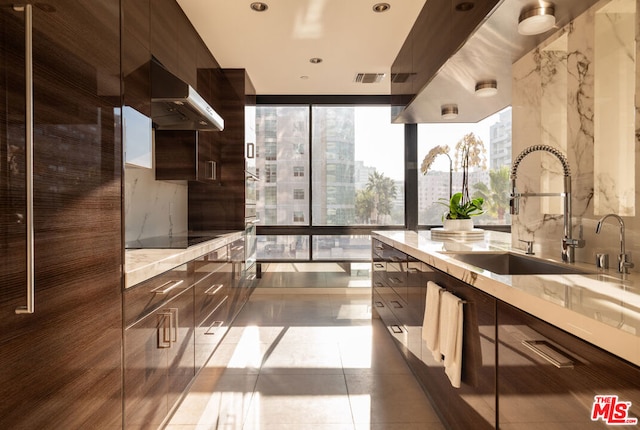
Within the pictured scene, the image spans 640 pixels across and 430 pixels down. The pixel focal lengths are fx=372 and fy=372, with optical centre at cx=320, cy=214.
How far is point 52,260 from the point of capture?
111cm

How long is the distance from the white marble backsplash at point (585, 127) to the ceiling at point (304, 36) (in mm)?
1213

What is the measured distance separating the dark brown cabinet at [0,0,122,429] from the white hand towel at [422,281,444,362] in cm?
135

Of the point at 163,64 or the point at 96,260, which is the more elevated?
the point at 163,64

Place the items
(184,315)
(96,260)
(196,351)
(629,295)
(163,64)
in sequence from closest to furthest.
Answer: (629,295) → (96,260) → (184,315) → (196,351) → (163,64)

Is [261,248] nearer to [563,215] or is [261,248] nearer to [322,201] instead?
[322,201]

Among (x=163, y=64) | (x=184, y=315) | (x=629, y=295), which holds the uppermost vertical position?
(x=163, y=64)

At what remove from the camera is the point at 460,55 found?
2199mm

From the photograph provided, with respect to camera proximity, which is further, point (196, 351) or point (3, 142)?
point (196, 351)

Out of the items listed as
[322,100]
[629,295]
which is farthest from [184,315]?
[322,100]

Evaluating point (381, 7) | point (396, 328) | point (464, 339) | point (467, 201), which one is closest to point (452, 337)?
point (464, 339)

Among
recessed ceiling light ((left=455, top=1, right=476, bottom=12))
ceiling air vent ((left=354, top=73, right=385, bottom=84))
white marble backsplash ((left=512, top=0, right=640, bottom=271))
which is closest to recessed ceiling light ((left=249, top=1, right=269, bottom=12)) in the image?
recessed ceiling light ((left=455, top=1, right=476, bottom=12))

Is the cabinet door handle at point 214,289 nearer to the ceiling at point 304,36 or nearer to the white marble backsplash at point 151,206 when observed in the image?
the white marble backsplash at point 151,206

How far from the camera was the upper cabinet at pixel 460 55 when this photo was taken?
5.79 ft

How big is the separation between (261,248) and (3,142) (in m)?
4.00
